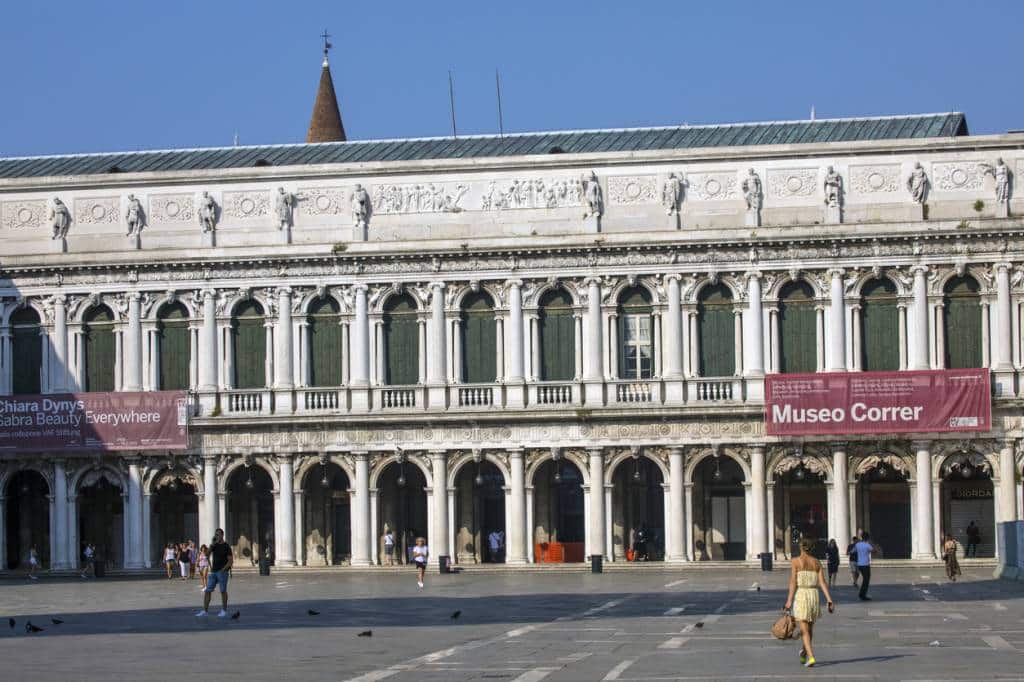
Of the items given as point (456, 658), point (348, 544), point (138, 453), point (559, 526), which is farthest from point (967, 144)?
point (456, 658)

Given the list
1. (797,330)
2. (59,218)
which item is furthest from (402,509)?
(59,218)

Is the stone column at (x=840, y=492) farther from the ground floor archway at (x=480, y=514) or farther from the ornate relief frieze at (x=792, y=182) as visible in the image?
the ground floor archway at (x=480, y=514)

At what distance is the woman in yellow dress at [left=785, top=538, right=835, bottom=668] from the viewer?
3038cm

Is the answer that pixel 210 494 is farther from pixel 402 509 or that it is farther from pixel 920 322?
pixel 920 322

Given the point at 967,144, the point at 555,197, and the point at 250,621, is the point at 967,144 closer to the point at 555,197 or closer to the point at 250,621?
the point at 555,197

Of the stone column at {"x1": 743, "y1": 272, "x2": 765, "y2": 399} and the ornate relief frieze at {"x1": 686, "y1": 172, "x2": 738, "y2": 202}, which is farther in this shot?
the ornate relief frieze at {"x1": 686, "y1": 172, "x2": 738, "y2": 202}

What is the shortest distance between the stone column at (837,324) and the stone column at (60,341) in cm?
2877

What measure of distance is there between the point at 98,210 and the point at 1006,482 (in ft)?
116

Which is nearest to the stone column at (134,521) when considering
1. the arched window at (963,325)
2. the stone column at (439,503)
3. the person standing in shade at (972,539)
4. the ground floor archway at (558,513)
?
the stone column at (439,503)

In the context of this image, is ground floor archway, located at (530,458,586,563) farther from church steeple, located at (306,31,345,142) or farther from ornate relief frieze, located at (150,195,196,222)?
church steeple, located at (306,31,345,142)

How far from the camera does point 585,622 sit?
141 feet

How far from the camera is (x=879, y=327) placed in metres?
74.6

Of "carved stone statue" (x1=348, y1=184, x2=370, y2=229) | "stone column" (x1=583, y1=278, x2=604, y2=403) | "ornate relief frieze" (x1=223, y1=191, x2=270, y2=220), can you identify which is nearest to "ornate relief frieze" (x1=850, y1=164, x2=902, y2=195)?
"stone column" (x1=583, y1=278, x2=604, y2=403)

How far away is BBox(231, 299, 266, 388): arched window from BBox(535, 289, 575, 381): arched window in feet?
34.9
